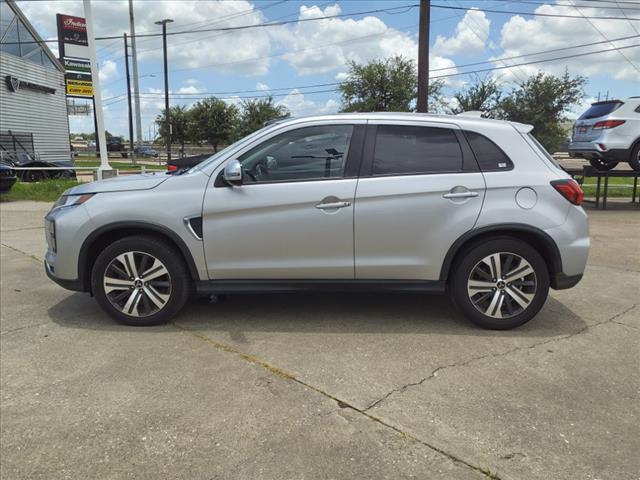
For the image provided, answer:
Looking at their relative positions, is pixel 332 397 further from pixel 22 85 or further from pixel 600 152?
pixel 22 85

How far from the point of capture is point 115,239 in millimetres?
4480

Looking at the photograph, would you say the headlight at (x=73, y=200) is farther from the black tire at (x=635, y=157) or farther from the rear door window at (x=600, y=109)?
the black tire at (x=635, y=157)

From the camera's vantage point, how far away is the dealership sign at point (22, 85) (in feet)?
81.4

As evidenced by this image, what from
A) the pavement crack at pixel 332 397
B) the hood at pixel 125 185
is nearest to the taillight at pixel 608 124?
the pavement crack at pixel 332 397

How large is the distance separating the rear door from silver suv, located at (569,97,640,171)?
8.79m

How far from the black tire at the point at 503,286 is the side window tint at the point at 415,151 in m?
0.73

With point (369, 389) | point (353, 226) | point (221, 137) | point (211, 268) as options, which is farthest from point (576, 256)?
point (221, 137)

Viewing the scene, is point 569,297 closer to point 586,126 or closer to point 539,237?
point 539,237

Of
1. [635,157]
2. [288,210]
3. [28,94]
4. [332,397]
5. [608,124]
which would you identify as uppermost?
[28,94]

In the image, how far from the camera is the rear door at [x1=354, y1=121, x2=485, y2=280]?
418 centimetres

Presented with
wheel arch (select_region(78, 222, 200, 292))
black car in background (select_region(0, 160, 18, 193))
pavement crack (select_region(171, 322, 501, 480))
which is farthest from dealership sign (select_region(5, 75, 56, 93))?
pavement crack (select_region(171, 322, 501, 480))

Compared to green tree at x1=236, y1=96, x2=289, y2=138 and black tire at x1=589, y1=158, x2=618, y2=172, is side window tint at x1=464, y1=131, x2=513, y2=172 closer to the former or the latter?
black tire at x1=589, y1=158, x2=618, y2=172

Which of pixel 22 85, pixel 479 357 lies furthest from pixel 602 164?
pixel 22 85

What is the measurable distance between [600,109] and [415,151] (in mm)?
9417
